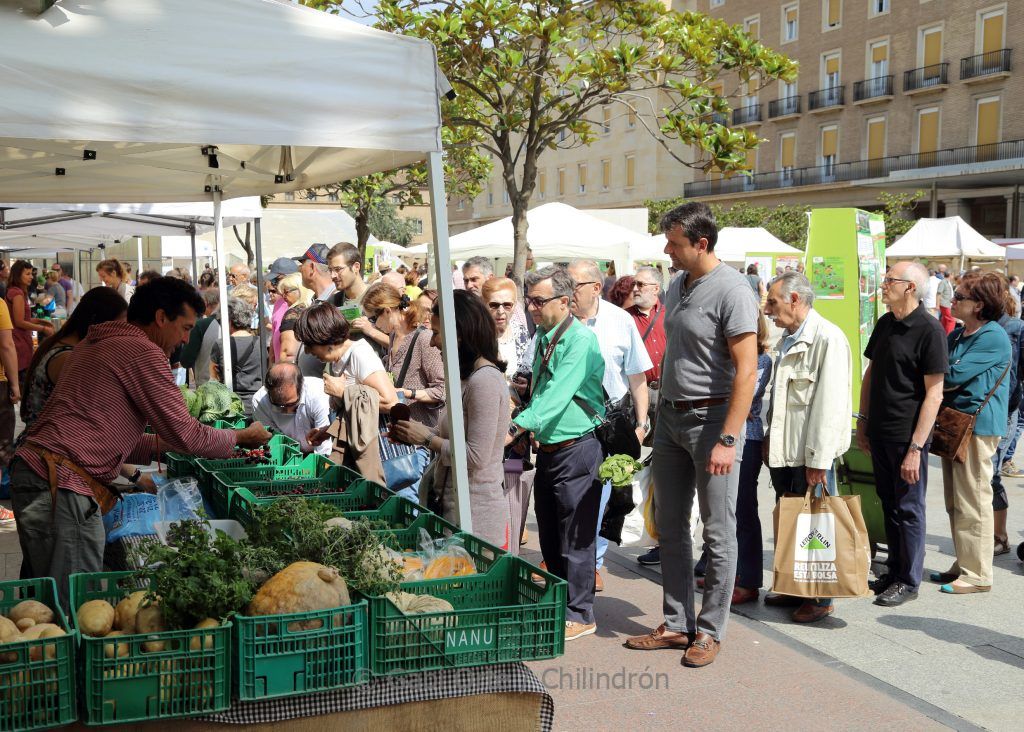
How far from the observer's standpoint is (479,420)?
4.50m

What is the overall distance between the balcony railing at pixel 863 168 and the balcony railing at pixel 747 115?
3054 millimetres

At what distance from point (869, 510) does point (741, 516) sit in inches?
45.4

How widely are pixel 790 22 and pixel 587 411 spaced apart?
4982 centimetres

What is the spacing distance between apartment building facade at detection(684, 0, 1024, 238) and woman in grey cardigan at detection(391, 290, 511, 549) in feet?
126

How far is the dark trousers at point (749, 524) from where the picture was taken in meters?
5.66

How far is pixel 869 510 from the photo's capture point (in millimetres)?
6348

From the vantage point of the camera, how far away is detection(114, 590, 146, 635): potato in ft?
8.31

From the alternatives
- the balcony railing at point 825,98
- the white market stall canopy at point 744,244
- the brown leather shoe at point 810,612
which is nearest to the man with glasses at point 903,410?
the brown leather shoe at point 810,612

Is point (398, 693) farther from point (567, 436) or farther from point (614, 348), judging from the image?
point (614, 348)

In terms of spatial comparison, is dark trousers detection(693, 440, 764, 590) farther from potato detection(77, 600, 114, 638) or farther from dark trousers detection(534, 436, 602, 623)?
potato detection(77, 600, 114, 638)

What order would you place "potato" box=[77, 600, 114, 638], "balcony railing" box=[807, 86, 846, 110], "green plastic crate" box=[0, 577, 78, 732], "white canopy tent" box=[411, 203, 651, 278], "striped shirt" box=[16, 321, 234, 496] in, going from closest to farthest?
"green plastic crate" box=[0, 577, 78, 732] < "potato" box=[77, 600, 114, 638] < "striped shirt" box=[16, 321, 234, 496] < "white canopy tent" box=[411, 203, 651, 278] < "balcony railing" box=[807, 86, 846, 110]

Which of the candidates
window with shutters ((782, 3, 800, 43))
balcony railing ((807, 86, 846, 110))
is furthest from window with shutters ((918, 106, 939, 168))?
window with shutters ((782, 3, 800, 43))

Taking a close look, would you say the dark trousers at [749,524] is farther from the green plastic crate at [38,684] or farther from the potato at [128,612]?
the green plastic crate at [38,684]

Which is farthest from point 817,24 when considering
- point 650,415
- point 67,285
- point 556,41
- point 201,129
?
point 201,129
